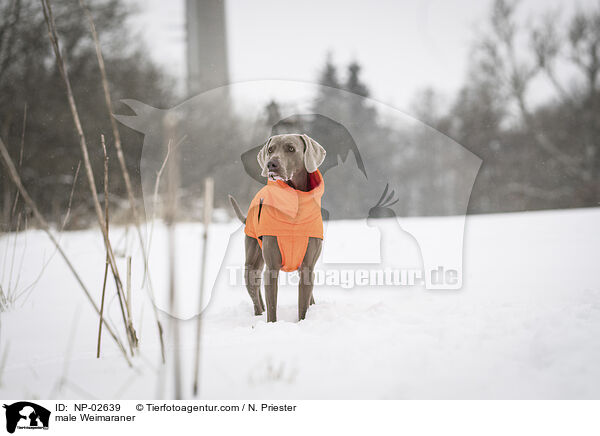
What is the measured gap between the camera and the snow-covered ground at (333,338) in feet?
3.95

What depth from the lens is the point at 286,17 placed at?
264cm

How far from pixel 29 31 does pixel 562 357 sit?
472cm

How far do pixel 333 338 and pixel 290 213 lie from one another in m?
0.72

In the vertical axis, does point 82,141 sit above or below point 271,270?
above

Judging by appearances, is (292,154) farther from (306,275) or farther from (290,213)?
(306,275)

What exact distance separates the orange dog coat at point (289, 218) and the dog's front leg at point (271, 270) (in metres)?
0.03

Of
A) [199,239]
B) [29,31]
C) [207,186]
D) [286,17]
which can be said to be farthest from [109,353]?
[29,31]

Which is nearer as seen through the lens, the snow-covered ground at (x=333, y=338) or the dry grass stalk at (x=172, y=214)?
the dry grass stalk at (x=172, y=214)

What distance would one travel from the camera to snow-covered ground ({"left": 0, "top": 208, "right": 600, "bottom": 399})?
120 cm

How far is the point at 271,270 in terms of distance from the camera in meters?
1.91
